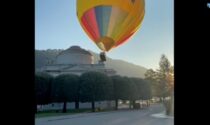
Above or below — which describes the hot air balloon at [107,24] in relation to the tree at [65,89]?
above

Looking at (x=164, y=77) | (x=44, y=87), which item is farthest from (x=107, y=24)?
(x=44, y=87)

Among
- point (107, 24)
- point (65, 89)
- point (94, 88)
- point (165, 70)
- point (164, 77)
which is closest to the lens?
point (107, 24)

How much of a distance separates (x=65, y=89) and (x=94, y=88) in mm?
1420

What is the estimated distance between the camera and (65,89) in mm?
19469

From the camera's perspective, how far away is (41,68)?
65.0 ft

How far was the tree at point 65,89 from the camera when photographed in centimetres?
1861

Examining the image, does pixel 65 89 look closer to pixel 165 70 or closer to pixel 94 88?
pixel 94 88

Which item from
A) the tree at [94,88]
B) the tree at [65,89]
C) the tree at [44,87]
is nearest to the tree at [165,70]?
the tree at [44,87]

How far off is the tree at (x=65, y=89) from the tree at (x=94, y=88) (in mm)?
332

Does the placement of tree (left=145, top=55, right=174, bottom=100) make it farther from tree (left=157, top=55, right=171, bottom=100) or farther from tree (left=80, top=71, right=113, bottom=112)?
tree (left=80, top=71, right=113, bottom=112)

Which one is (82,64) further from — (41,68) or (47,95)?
(41,68)

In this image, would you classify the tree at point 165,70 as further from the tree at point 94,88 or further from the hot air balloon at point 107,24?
the tree at point 94,88

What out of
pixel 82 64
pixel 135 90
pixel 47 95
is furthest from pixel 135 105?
pixel 82 64
